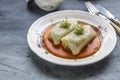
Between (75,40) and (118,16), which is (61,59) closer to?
(75,40)

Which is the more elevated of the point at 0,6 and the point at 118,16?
the point at 118,16

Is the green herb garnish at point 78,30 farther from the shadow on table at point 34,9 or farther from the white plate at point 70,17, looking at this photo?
the shadow on table at point 34,9

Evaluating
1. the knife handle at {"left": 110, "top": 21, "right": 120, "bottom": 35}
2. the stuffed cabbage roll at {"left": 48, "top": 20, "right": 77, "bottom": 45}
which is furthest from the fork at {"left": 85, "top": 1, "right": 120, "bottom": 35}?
the stuffed cabbage roll at {"left": 48, "top": 20, "right": 77, "bottom": 45}

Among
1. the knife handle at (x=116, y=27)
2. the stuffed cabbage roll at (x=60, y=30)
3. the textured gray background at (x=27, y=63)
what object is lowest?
the textured gray background at (x=27, y=63)

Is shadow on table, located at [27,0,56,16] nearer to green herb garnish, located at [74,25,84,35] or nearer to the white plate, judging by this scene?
the white plate

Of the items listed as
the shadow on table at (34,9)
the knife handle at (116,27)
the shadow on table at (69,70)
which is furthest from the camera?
the shadow on table at (34,9)

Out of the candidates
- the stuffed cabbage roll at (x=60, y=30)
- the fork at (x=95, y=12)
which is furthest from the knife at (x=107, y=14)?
the stuffed cabbage roll at (x=60, y=30)

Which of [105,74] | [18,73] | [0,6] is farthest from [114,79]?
[0,6]

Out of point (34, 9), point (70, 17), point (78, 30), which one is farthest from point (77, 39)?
point (34, 9)
